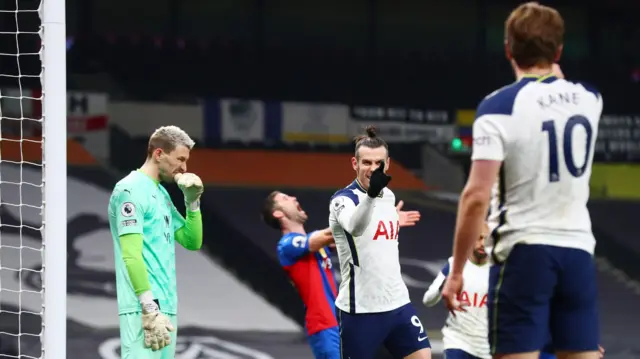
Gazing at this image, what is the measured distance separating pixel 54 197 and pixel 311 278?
2.16m

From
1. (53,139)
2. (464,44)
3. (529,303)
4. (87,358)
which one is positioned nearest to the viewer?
(529,303)

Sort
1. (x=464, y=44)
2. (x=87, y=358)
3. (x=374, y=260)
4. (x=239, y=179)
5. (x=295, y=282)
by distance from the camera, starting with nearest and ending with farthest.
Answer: (x=374, y=260)
(x=295, y=282)
(x=87, y=358)
(x=239, y=179)
(x=464, y=44)

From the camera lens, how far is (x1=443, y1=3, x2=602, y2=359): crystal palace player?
357 centimetres

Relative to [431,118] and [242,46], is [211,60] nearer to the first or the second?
[242,46]

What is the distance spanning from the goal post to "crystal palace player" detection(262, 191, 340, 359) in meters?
1.85

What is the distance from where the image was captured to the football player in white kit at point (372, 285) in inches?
231

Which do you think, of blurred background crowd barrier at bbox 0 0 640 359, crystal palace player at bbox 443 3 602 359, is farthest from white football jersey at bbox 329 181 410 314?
blurred background crowd barrier at bbox 0 0 640 359

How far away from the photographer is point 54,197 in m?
5.30

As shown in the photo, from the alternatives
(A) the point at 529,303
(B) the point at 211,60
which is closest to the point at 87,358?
(B) the point at 211,60

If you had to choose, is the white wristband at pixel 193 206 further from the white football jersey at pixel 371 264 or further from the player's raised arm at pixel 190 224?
the white football jersey at pixel 371 264

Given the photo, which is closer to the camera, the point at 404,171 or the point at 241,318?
the point at 241,318

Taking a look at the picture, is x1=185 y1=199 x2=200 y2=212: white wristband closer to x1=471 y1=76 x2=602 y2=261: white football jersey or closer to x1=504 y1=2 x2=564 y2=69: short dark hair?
x1=471 y1=76 x2=602 y2=261: white football jersey

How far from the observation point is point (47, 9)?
5352mm

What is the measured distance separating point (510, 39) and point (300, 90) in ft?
39.2
